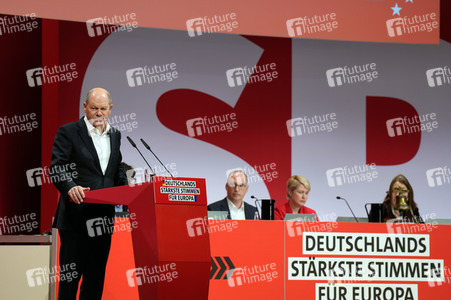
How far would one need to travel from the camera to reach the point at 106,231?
3020 millimetres

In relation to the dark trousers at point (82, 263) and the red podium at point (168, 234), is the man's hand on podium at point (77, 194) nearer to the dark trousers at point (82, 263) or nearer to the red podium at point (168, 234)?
the red podium at point (168, 234)

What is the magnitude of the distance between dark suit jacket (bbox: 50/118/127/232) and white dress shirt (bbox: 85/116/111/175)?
2cm

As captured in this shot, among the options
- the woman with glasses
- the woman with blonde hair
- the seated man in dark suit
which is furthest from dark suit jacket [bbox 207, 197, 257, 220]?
the woman with glasses

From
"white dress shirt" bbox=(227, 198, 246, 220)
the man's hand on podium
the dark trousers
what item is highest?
"white dress shirt" bbox=(227, 198, 246, 220)

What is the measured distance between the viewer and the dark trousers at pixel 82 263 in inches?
118

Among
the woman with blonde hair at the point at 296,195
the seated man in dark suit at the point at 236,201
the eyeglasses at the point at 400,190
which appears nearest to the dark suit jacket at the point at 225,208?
the seated man in dark suit at the point at 236,201

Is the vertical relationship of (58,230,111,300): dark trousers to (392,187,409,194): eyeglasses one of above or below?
below

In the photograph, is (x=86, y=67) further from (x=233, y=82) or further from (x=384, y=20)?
(x=384, y=20)

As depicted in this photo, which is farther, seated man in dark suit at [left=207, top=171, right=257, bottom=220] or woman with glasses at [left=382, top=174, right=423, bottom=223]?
seated man in dark suit at [left=207, top=171, right=257, bottom=220]

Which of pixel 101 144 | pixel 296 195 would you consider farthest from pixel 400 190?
pixel 101 144

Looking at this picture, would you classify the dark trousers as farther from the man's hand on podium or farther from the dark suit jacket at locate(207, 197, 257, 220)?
the dark suit jacket at locate(207, 197, 257, 220)

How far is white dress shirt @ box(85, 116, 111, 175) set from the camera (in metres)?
3.13

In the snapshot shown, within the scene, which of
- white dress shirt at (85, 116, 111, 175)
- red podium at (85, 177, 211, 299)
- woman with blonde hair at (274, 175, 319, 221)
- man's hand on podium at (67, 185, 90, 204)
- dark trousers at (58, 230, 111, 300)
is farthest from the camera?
woman with blonde hair at (274, 175, 319, 221)

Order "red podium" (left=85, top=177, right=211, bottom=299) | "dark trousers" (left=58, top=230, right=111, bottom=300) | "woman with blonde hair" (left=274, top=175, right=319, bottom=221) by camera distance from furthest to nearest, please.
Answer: "woman with blonde hair" (left=274, top=175, right=319, bottom=221)
"dark trousers" (left=58, top=230, right=111, bottom=300)
"red podium" (left=85, top=177, right=211, bottom=299)
